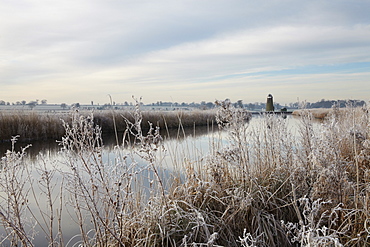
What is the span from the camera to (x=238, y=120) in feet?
9.59

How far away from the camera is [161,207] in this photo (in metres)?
2.62

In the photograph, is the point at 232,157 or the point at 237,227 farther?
the point at 232,157

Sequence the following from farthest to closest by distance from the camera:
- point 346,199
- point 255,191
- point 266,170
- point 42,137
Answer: point 42,137
point 266,170
point 255,191
point 346,199

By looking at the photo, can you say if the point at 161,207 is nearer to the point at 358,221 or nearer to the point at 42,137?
the point at 358,221

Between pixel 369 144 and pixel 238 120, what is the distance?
1947 mm

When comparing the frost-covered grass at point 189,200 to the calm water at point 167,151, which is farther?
the calm water at point 167,151

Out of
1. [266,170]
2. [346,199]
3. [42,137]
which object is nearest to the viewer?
[346,199]

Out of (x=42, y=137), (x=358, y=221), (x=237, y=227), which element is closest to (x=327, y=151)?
(x=358, y=221)

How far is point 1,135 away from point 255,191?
421 inches

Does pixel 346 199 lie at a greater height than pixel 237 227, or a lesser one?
greater

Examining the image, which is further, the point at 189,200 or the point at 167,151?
the point at 167,151

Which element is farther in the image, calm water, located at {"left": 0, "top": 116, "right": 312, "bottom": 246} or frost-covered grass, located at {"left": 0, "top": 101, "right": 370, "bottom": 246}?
calm water, located at {"left": 0, "top": 116, "right": 312, "bottom": 246}

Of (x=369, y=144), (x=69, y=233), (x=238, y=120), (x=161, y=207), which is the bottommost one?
(x=69, y=233)

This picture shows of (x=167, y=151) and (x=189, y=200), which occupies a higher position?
(x=189, y=200)
